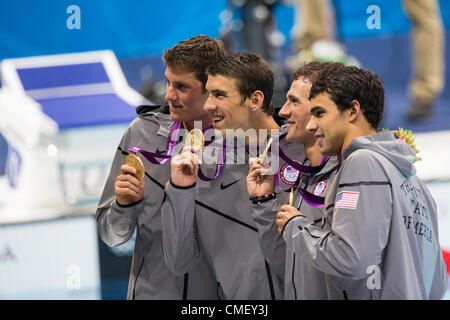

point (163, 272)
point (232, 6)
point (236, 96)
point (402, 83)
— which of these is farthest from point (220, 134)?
point (402, 83)

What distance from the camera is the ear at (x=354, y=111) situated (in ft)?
6.93

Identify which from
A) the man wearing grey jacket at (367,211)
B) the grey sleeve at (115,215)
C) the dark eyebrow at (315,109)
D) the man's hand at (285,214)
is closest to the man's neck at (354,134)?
the man wearing grey jacket at (367,211)

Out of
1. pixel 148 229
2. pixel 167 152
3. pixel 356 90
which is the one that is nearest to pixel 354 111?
pixel 356 90

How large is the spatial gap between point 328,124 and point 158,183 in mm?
705

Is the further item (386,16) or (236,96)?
(386,16)

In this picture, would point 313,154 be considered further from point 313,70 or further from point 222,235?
point 222,235

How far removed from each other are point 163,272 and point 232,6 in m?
4.05

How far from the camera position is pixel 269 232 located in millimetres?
2254

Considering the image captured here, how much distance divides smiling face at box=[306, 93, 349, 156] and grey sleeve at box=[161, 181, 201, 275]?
0.46 meters

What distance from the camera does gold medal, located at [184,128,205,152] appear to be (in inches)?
94.3

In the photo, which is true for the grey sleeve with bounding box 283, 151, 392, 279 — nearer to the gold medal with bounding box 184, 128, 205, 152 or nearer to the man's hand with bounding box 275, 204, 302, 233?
the man's hand with bounding box 275, 204, 302, 233

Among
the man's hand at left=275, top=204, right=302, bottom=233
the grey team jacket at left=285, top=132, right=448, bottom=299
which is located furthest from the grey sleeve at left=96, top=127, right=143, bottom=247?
the grey team jacket at left=285, top=132, right=448, bottom=299

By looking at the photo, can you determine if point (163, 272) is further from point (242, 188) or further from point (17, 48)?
point (17, 48)
